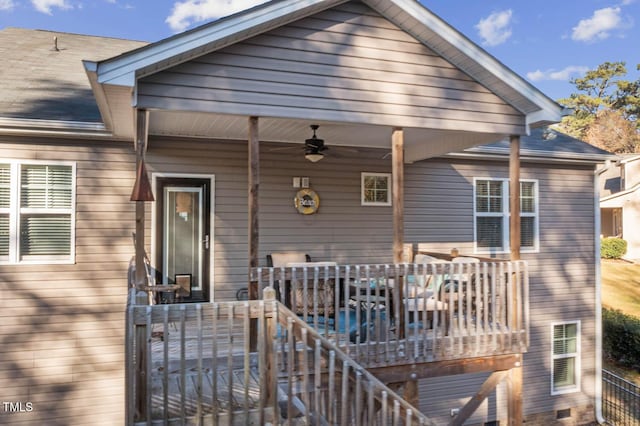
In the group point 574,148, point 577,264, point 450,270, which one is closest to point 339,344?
point 450,270

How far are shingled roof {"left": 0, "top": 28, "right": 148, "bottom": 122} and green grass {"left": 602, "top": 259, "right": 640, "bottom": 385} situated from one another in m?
14.5

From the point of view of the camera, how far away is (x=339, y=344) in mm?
4840

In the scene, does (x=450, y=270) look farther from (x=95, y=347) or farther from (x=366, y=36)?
(x=95, y=347)

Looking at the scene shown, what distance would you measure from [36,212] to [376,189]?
5.17 metres

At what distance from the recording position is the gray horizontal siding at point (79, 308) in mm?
5957

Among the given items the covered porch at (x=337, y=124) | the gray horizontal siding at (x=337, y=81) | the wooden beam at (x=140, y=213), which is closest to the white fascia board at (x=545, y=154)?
the covered porch at (x=337, y=124)

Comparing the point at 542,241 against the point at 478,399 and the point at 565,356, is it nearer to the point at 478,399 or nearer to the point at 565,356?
the point at 565,356

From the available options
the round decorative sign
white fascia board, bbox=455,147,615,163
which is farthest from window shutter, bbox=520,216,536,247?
the round decorative sign

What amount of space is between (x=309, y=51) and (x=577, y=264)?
7.14m

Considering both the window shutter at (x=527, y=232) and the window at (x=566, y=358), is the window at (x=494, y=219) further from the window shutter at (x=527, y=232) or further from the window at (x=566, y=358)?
the window at (x=566, y=358)

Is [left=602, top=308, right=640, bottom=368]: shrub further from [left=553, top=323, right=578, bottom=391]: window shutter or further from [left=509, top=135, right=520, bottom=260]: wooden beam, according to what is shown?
[left=509, top=135, right=520, bottom=260]: wooden beam

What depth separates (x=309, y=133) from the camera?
665 cm

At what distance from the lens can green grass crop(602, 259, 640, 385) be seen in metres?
16.0

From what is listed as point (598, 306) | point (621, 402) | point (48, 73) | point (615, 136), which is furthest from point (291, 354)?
point (615, 136)
